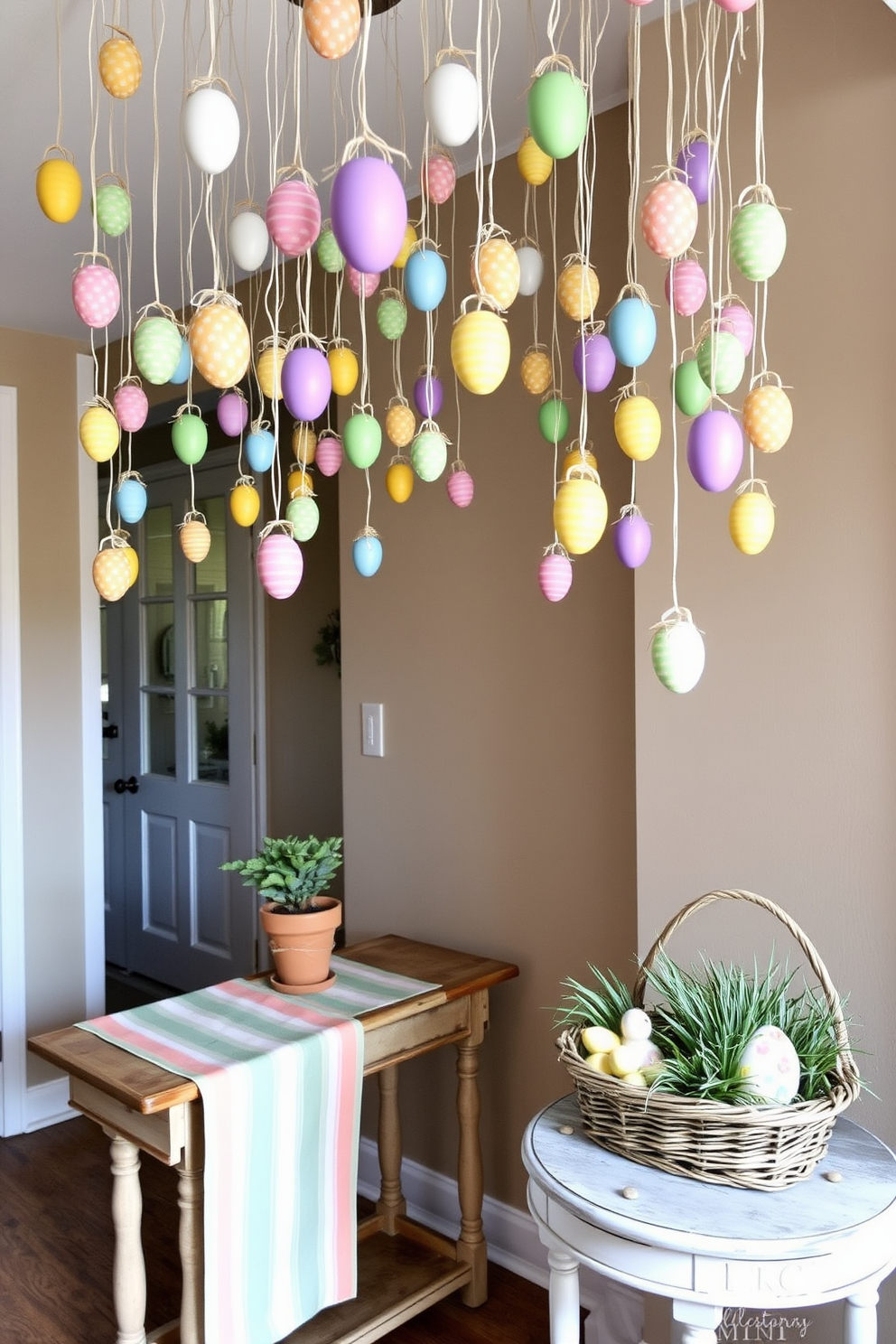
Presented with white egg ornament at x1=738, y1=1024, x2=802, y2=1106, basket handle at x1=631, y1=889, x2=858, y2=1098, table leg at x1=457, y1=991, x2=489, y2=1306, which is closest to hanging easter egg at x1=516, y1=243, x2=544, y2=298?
basket handle at x1=631, y1=889, x2=858, y2=1098

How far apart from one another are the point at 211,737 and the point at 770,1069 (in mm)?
3111

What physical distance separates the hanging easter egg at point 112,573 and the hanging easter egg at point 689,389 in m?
0.58

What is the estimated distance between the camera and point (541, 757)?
7.39 feet

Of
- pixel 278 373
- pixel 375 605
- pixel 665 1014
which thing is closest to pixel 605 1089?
pixel 665 1014

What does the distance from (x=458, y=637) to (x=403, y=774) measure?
1.23 feet

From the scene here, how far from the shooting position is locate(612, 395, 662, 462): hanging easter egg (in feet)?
3.26

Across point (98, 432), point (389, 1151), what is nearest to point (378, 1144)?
point (389, 1151)

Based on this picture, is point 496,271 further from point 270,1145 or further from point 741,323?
point 270,1145

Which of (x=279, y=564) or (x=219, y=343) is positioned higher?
(x=219, y=343)

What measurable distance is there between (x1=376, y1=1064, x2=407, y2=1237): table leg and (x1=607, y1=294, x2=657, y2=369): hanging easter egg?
1875 millimetres

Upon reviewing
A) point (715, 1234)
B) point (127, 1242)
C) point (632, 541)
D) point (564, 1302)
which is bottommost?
point (127, 1242)

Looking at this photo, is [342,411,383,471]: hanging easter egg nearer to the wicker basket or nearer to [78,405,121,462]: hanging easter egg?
[78,405,121,462]: hanging easter egg

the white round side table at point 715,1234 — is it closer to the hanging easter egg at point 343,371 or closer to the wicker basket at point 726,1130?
the wicker basket at point 726,1130

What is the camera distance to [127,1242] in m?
1.77
